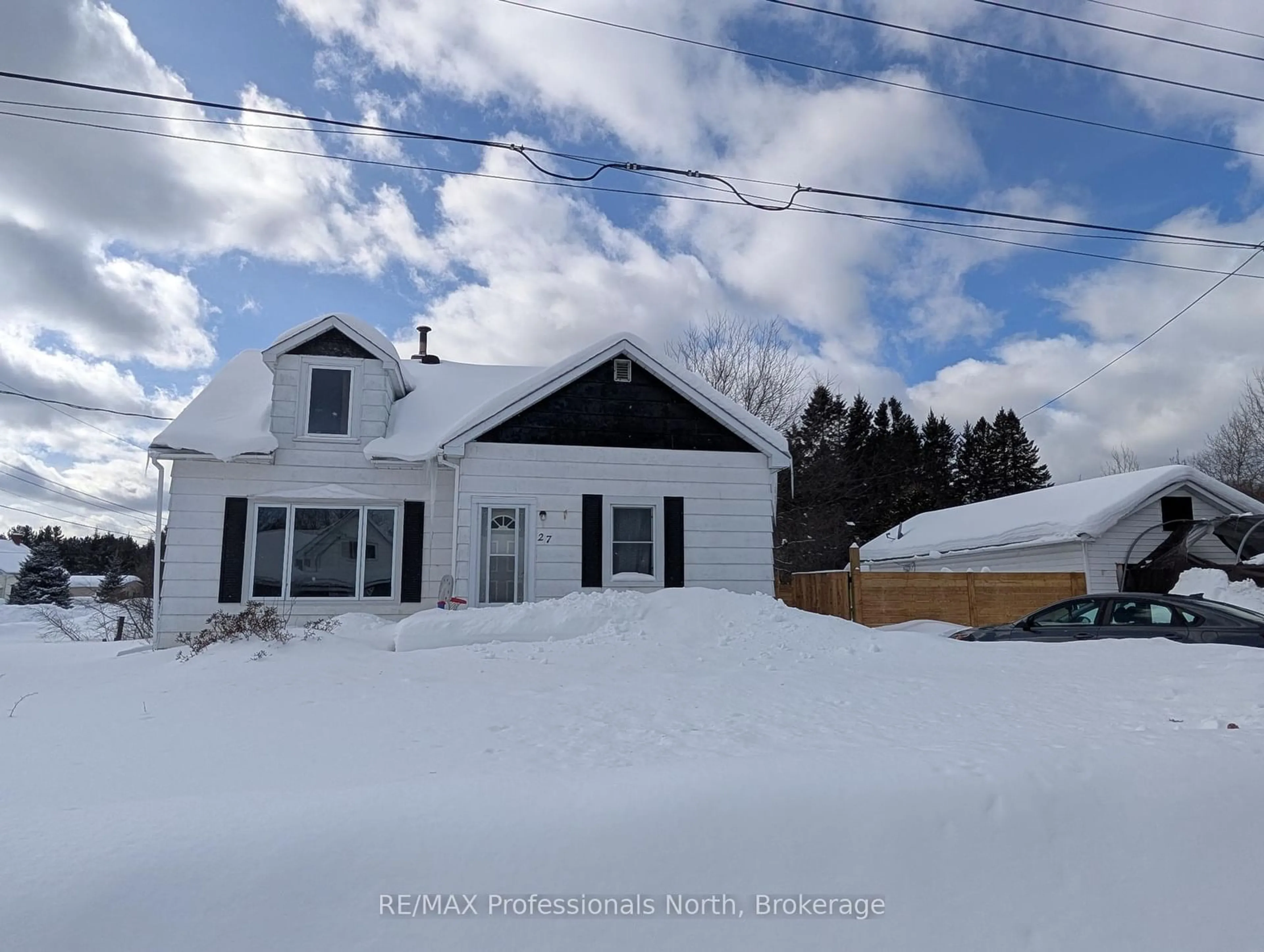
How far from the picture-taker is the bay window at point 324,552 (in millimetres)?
12750

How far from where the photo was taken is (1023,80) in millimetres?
10305

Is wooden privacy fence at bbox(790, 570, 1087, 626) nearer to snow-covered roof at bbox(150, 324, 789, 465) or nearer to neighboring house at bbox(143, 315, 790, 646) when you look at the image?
neighboring house at bbox(143, 315, 790, 646)

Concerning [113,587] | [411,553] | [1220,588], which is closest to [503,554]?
[411,553]

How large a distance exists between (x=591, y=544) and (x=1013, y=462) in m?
48.3

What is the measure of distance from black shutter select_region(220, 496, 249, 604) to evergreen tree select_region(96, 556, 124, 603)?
17705 millimetres

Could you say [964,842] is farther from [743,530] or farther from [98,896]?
[743,530]

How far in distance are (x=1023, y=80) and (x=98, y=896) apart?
1260 centimetres

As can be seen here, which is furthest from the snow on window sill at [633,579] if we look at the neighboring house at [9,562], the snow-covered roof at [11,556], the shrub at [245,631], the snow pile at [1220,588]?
the snow-covered roof at [11,556]

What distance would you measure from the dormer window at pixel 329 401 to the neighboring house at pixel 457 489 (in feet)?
0.09

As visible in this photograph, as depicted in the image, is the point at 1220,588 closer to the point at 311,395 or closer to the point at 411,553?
the point at 411,553

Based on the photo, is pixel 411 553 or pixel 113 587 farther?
pixel 113 587

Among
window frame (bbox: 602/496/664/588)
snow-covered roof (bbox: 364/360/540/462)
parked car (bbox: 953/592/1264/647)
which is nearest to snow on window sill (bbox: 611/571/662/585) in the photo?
window frame (bbox: 602/496/664/588)

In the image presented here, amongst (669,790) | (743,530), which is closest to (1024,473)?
(743,530)

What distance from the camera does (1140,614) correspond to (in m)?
9.67
